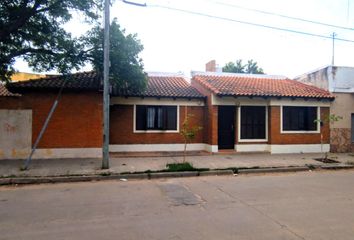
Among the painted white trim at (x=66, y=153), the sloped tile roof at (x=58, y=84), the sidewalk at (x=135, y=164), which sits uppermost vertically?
the sloped tile roof at (x=58, y=84)

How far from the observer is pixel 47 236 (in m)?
4.73

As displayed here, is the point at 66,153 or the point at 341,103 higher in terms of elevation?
the point at 341,103

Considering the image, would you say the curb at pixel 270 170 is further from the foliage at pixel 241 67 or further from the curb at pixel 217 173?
the foliage at pixel 241 67

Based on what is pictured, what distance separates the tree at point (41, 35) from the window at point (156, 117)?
14.3 ft

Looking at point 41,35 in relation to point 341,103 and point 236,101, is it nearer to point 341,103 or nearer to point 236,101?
point 236,101

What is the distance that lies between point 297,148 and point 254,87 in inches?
160

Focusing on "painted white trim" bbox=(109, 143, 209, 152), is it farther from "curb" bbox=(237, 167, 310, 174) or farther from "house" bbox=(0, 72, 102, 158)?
"curb" bbox=(237, 167, 310, 174)

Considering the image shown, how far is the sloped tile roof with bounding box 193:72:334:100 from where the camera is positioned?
1535 cm

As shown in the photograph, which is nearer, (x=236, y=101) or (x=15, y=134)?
(x=15, y=134)

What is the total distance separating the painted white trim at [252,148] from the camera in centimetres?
1566

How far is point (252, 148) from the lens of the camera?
1585 cm

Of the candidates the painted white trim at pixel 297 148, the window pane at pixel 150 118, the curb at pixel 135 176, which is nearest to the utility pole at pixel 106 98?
the curb at pixel 135 176

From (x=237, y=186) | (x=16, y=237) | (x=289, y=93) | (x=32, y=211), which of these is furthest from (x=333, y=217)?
(x=289, y=93)

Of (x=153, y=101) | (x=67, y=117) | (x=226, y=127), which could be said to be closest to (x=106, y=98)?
(x=67, y=117)
